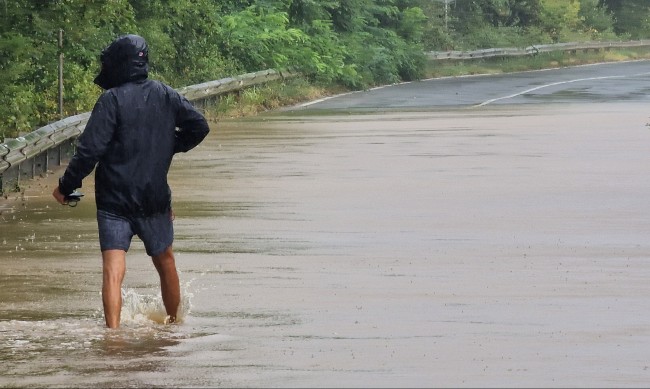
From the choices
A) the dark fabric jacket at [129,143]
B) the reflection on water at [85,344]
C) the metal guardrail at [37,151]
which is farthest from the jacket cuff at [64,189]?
the metal guardrail at [37,151]

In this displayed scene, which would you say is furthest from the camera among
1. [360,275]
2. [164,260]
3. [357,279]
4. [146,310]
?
[360,275]

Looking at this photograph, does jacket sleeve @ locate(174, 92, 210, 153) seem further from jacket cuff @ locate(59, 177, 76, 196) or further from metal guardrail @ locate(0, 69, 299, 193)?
metal guardrail @ locate(0, 69, 299, 193)

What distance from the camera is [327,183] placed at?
20.7 m

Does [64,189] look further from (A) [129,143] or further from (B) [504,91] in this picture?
(B) [504,91]

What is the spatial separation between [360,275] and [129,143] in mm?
2988

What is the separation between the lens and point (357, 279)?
42.2 feet

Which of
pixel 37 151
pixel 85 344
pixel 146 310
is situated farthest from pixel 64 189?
pixel 37 151

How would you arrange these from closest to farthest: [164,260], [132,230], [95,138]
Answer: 1. [95,138]
2. [132,230]
3. [164,260]

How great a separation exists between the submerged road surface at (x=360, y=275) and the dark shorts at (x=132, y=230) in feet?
1.57

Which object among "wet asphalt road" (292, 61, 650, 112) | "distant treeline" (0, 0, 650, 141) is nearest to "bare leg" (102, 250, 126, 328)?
"distant treeline" (0, 0, 650, 141)

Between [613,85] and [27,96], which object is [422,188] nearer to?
[27,96]

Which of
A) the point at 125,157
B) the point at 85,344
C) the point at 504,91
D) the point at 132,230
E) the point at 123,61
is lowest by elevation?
the point at 504,91

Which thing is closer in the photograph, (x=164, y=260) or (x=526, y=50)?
(x=164, y=260)

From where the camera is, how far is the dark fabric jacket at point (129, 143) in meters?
10.5
